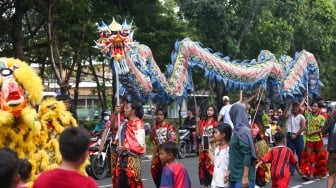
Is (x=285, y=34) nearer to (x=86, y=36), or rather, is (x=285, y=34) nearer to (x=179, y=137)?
(x=179, y=137)

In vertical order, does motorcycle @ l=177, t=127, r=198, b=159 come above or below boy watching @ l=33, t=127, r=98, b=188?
below

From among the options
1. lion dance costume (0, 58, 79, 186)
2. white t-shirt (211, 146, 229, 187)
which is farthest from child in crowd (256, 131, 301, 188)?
lion dance costume (0, 58, 79, 186)

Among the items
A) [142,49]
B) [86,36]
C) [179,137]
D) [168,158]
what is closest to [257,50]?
[179,137]

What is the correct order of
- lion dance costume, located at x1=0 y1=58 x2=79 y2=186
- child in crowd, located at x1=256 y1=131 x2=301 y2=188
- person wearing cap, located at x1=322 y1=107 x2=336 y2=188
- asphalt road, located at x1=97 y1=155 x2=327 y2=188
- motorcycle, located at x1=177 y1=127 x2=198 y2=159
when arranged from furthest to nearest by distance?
motorcycle, located at x1=177 y1=127 x2=198 y2=159 < asphalt road, located at x1=97 y1=155 x2=327 y2=188 < person wearing cap, located at x1=322 y1=107 x2=336 y2=188 < child in crowd, located at x1=256 y1=131 x2=301 y2=188 < lion dance costume, located at x1=0 y1=58 x2=79 y2=186

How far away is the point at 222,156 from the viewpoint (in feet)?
22.5

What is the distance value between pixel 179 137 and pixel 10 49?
5498 mm

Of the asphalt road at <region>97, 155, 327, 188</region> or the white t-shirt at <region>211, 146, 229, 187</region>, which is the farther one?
the asphalt road at <region>97, 155, 327, 188</region>

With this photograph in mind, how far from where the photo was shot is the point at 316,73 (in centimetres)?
1605

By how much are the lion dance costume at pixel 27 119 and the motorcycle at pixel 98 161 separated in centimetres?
613

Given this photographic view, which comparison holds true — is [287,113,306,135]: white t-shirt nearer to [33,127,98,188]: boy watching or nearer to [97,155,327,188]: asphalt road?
[97,155,327,188]: asphalt road

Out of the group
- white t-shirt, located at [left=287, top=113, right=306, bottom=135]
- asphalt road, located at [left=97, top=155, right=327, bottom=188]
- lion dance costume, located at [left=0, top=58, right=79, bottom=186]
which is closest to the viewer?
lion dance costume, located at [left=0, top=58, right=79, bottom=186]

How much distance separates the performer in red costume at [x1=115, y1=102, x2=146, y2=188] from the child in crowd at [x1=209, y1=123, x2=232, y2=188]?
Result: 94 centimetres

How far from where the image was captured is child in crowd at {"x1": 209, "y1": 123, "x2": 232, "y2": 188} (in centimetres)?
677

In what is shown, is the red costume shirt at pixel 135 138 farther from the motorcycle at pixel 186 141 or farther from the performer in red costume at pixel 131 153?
the motorcycle at pixel 186 141
